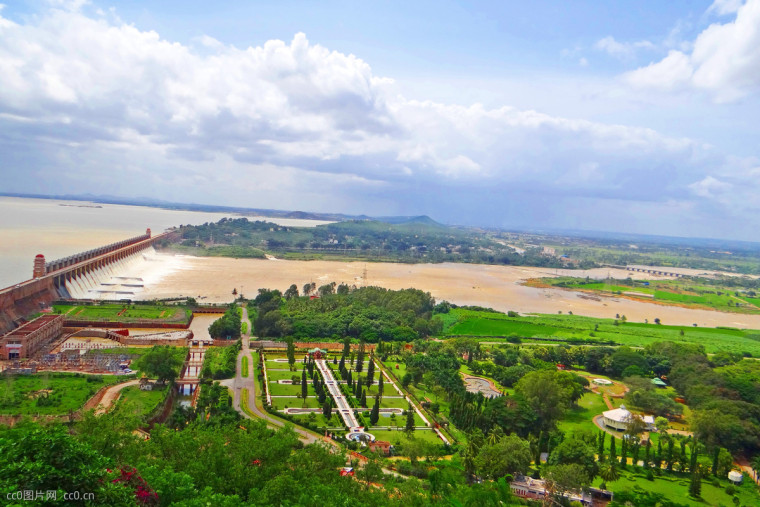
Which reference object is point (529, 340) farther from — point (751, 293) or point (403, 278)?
point (751, 293)

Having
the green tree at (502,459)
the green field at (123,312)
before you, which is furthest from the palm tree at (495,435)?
the green field at (123,312)

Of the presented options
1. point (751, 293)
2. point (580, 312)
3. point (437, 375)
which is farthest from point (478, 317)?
point (751, 293)

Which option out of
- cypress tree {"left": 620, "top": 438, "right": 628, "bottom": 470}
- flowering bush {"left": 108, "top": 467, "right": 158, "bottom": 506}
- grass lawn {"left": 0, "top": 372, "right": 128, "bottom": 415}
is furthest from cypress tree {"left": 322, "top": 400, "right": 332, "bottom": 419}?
flowering bush {"left": 108, "top": 467, "right": 158, "bottom": 506}

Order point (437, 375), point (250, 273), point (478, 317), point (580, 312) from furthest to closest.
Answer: point (250, 273) < point (580, 312) < point (478, 317) < point (437, 375)

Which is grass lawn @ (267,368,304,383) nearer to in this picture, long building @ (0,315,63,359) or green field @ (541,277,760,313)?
long building @ (0,315,63,359)

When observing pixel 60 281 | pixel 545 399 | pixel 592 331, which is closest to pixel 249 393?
pixel 545 399

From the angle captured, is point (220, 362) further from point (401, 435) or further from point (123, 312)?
point (123, 312)
